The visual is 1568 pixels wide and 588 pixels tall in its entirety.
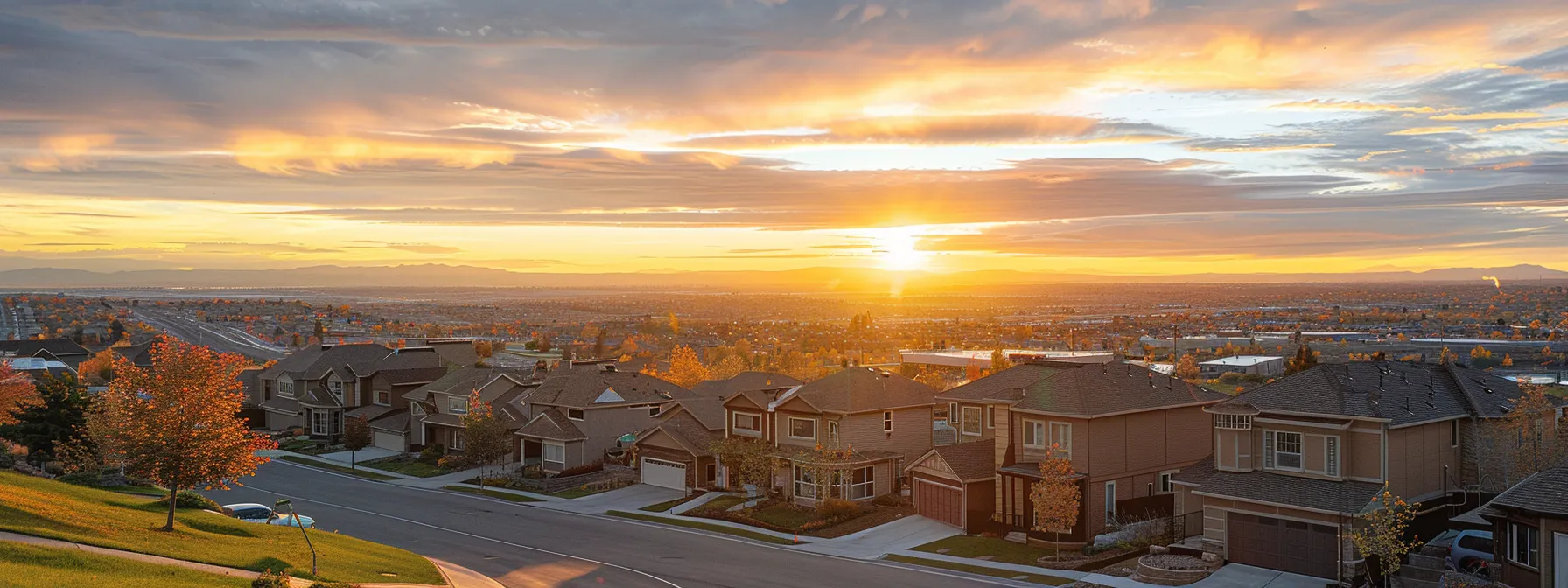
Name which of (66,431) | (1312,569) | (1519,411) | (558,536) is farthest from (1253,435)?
(66,431)

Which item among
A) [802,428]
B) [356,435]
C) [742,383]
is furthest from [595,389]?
[356,435]

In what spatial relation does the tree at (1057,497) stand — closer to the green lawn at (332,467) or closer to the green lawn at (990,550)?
the green lawn at (990,550)

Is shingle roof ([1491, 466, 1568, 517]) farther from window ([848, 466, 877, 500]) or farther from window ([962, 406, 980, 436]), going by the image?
window ([848, 466, 877, 500])

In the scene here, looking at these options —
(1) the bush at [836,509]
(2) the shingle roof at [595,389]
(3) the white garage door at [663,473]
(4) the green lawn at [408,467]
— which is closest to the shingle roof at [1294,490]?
(1) the bush at [836,509]

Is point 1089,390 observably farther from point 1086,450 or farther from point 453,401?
point 453,401

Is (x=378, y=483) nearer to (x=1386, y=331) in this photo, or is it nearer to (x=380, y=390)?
(x=380, y=390)

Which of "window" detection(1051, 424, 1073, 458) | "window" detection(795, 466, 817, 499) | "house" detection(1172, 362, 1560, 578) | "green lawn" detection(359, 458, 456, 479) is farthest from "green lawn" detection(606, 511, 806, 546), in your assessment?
"green lawn" detection(359, 458, 456, 479)
